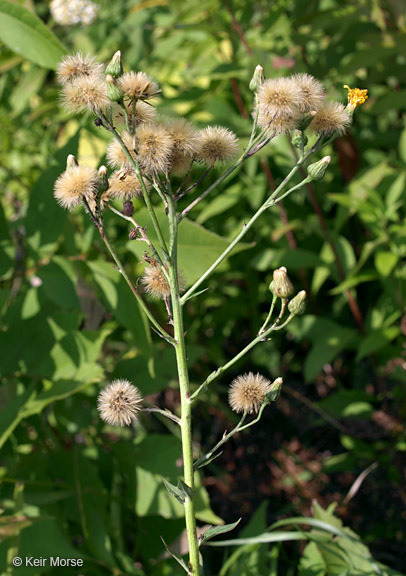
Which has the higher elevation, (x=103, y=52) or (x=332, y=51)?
(x=103, y=52)

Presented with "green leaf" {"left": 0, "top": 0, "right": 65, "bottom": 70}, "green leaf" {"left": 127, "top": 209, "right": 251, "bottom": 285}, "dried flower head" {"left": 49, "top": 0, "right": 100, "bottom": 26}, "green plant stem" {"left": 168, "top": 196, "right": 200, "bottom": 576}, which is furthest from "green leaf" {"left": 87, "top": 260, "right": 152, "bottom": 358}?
"dried flower head" {"left": 49, "top": 0, "right": 100, "bottom": 26}

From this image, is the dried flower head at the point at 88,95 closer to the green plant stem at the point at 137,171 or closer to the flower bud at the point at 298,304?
the green plant stem at the point at 137,171

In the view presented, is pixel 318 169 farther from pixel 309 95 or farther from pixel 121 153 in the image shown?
pixel 121 153

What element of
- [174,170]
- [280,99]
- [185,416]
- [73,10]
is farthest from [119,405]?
[73,10]

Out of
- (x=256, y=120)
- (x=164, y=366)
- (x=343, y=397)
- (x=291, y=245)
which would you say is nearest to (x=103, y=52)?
(x=291, y=245)

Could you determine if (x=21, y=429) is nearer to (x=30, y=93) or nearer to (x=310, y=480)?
(x=310, y=480)

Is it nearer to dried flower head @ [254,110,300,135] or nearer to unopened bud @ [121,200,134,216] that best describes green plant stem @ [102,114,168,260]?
unopened bud @ [121,200,134,216]
